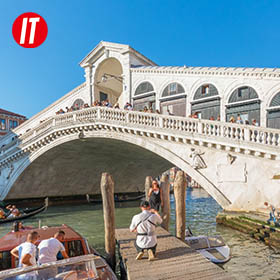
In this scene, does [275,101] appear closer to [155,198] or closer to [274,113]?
[274,113]

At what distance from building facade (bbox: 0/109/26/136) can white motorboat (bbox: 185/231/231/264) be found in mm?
25979

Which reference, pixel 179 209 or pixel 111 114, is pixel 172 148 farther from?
pixel 179 209

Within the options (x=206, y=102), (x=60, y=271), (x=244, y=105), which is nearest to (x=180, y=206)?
(x=60, y=271)

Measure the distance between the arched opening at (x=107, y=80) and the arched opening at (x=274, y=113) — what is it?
968cm

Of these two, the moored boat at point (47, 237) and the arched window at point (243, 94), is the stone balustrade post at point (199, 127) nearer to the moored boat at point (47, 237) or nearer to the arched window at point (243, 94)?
the arched window at point (243, 94)

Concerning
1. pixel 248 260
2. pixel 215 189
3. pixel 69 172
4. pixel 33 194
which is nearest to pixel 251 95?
pixel 215 189

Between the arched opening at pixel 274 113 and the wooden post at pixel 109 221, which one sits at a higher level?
the arched opening at pixel 274 113

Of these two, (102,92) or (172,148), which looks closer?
(172,148)

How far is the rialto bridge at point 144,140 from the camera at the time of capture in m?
8.24

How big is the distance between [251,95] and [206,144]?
364 centimetres

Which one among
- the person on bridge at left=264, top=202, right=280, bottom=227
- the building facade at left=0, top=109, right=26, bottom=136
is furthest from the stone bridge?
the building facade at left=0, top=109, right=26, bottom=136

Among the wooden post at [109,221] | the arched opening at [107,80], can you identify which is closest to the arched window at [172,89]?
the arched opening at [107,80]

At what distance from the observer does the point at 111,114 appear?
38.4 ft

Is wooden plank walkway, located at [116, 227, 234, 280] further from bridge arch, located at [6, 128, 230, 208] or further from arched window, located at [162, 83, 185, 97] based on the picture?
arched window, located at [162, 83, 185, 97]
